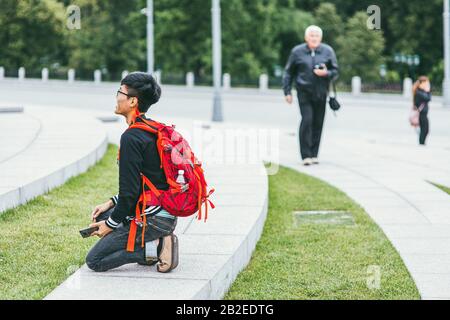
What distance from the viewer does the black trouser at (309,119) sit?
40.2ft

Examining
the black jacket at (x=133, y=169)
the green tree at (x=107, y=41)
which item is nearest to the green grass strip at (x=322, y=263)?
the black jacket at (x=133, y=169)

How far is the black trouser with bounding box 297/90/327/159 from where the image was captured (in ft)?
40.2

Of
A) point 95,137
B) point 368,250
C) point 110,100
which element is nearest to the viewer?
point 368,250

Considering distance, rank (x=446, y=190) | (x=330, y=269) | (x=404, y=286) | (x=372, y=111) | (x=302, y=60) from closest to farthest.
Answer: (x=404, y=286), (x=330, y=269), (x=446, y=190), (x=302, y=60), (x=372, y=111)

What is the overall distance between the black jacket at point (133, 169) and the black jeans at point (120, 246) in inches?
4.5

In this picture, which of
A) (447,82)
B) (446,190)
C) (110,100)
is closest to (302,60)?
(446,190)

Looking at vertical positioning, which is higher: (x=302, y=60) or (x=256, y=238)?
(x=302, y=60)

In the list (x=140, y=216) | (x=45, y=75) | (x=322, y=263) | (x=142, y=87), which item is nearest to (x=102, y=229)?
(x=140, y=216)

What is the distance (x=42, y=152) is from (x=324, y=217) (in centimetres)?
420

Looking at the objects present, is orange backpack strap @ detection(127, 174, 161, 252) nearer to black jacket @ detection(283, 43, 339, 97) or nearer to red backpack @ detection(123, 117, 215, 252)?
red backpack @ detection(123, 117, 215, 252)

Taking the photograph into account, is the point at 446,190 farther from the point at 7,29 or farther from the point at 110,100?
the point at 7,29

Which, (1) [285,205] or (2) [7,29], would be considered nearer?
(1) [285,205]

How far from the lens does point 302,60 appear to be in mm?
12227
